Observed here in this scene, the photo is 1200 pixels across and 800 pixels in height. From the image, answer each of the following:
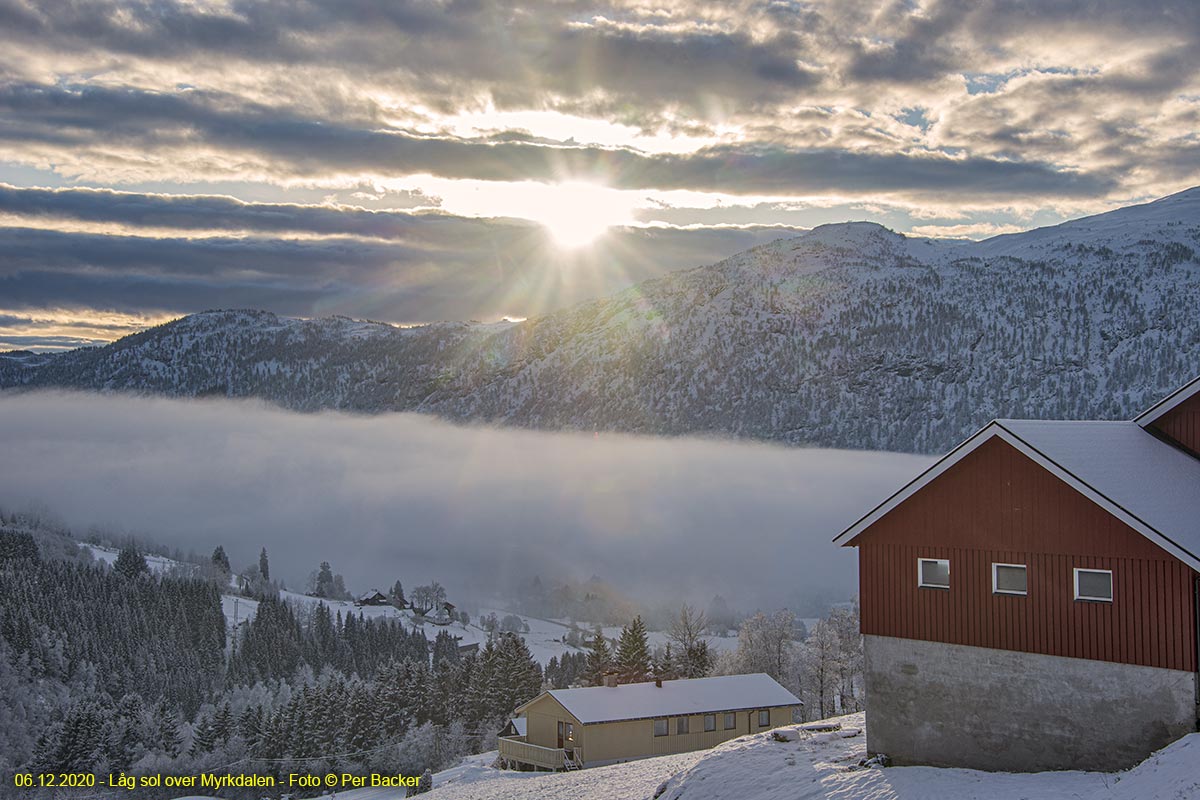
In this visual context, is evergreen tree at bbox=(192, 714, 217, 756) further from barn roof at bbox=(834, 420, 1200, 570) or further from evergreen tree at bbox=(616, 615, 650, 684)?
barn roof at bbox=(834, 420, 1200, 570)

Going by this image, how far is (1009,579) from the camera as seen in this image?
90.1 feet

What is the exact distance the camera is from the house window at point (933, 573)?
2889cm

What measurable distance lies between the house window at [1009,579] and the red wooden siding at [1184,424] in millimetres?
6943

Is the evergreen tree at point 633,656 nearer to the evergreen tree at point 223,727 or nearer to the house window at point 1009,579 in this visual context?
the evergreen tree at point 223,727

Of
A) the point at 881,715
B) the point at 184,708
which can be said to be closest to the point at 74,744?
the point at 184,708

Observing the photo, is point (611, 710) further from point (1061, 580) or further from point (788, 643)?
point (788, 643)

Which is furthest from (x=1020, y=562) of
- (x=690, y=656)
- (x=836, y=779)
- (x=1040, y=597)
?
(x=690, y=656)

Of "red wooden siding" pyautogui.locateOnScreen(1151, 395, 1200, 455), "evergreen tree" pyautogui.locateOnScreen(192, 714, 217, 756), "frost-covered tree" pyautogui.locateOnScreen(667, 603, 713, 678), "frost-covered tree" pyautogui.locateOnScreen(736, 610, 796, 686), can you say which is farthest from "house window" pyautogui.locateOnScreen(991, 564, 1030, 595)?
"evergreen tree" pyautogui.locateOnScreen(192, 714, 217, 756)

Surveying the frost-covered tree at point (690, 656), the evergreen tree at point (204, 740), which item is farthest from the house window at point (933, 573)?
the evergreen tree at point (204, 740)

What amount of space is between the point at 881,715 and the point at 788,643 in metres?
73.4

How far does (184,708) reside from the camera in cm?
→ 19500

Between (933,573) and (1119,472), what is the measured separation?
577cm

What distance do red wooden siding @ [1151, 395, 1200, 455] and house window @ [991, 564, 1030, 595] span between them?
22.8 feet

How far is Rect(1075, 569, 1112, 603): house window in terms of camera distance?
84.2ft
